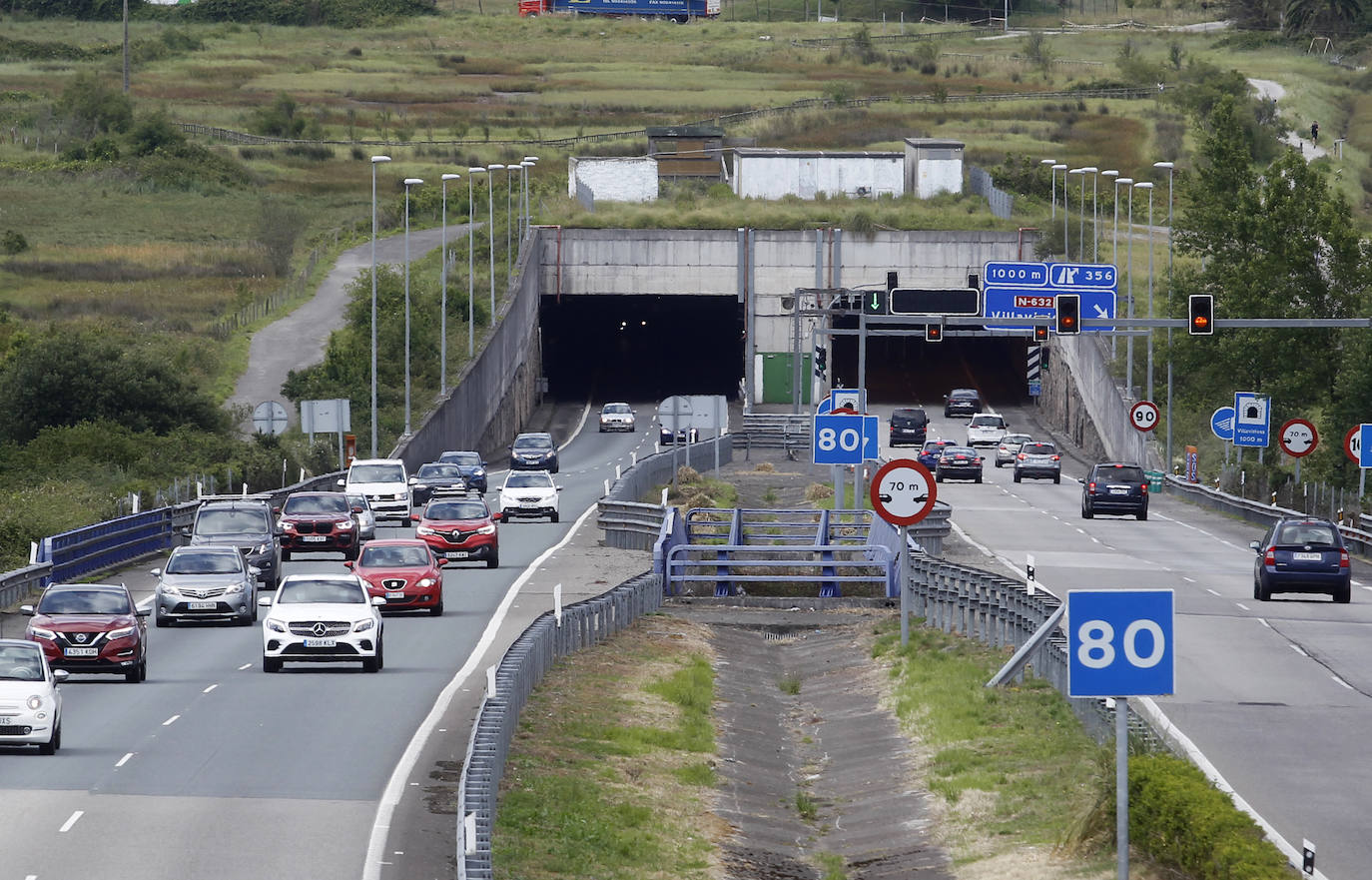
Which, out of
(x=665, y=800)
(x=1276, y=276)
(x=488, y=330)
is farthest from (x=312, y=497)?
(x=488, y=330)

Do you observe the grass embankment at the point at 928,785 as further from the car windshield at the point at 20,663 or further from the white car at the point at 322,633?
the car windshield at the point at 20,663

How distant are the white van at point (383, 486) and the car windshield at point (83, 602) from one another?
86.4ft

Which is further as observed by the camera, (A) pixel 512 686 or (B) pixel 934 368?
(B) pixel 934 368

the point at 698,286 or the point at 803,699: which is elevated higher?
the point at 698,286

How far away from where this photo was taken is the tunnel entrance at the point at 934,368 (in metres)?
106

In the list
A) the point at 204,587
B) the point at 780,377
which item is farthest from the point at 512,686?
the point at 780,377

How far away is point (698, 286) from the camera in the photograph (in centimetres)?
9969

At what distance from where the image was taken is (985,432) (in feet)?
279

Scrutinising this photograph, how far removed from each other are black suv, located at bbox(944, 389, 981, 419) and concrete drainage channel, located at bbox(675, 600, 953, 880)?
198 feet

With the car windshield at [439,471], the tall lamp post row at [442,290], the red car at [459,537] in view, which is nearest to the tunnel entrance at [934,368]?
the tall lamp post row at [442,290]

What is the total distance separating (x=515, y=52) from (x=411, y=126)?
3864 cm

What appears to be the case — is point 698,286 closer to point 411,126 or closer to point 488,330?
point 488,330

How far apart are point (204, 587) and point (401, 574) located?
321cm

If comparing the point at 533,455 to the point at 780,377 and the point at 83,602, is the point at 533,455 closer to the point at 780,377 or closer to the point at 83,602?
the point at 780,377
